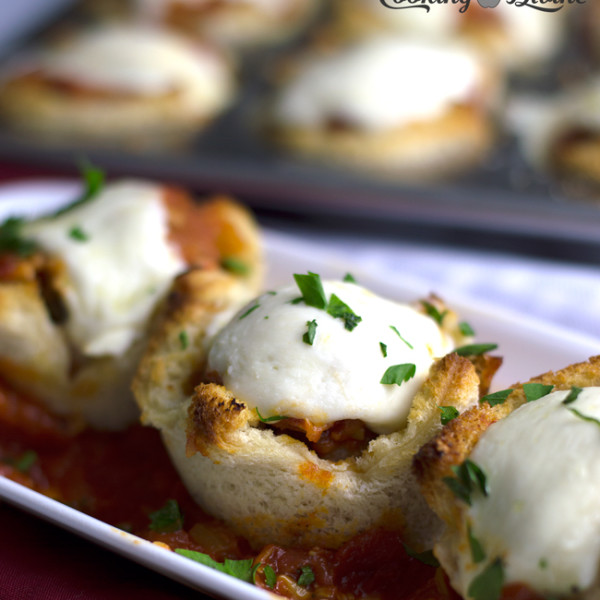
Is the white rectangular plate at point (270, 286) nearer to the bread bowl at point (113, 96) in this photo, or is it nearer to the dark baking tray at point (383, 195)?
the dark baking tray at point (383, 195)

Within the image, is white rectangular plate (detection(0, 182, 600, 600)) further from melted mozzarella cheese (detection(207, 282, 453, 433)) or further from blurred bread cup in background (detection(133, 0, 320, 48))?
blurred bread cup in background (detection(133, 0, 320, 48))

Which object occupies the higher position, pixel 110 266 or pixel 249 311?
pixel 249 311

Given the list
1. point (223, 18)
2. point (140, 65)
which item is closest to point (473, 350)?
point (140, 65)

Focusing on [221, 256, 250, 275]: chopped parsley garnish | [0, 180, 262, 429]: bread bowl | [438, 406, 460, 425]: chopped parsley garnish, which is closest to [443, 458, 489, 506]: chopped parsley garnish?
[438, 406, 460, 425]: chopped parsley garnish

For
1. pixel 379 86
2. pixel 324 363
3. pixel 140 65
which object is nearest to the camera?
pixel 324 363

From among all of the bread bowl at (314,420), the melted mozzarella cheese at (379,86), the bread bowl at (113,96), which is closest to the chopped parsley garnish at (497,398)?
the bread bowl at (314,420)

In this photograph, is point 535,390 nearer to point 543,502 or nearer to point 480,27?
point 543,502

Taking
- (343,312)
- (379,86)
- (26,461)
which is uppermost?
(343,312)

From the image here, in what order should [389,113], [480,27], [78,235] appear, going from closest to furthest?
1. [78,235]
2. [389,113]
3. [480,27]
